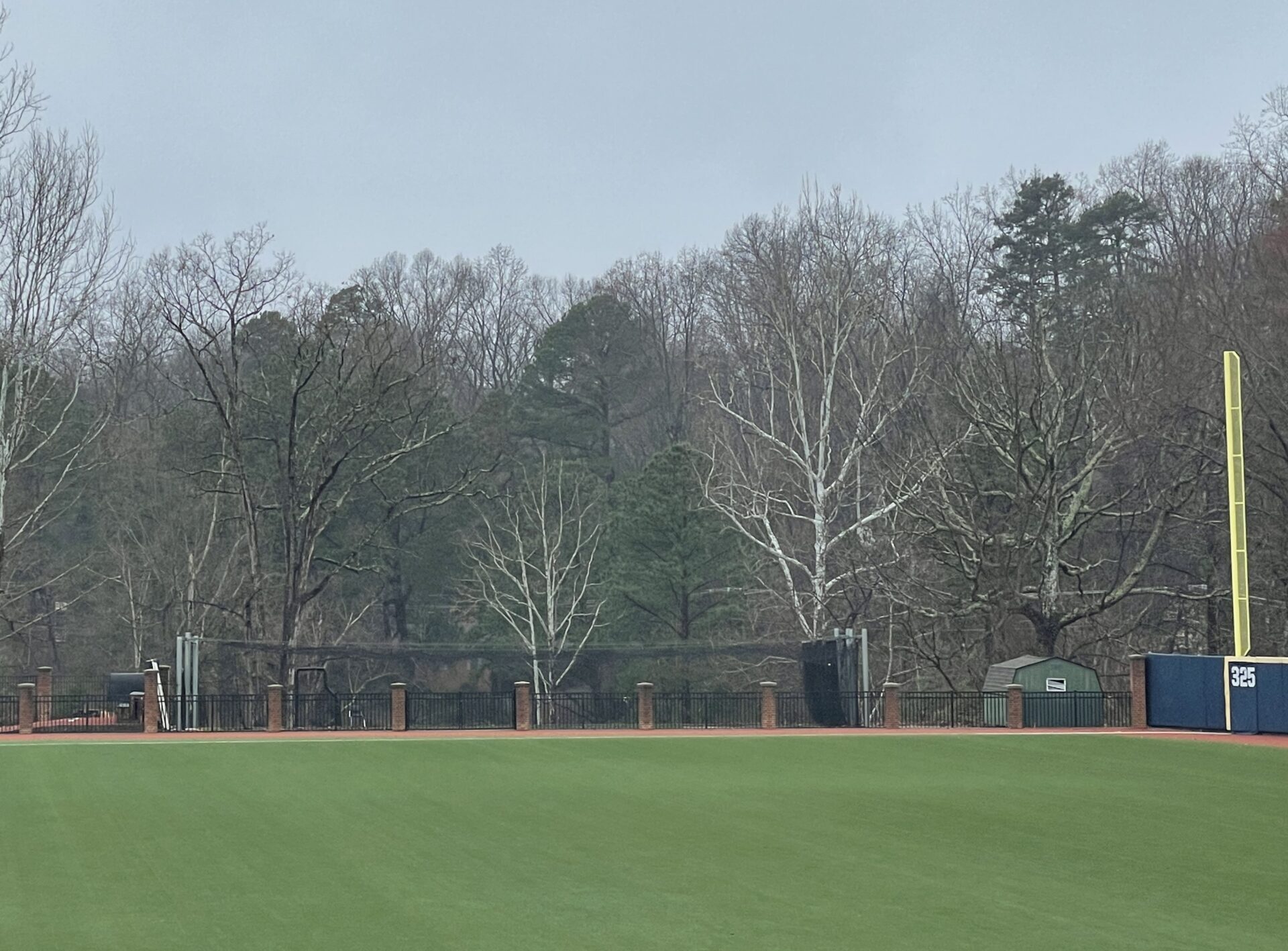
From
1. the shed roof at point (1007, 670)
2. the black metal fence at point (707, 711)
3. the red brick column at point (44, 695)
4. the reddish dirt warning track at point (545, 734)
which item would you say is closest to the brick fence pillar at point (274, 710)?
the reddish dirt warning track at point (545, 734)

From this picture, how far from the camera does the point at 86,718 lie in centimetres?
4278

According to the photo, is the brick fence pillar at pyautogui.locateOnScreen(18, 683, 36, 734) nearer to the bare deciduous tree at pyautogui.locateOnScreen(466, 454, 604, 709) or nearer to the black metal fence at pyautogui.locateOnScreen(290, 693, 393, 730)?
the black metal fence at pyautogui.locateOnScreen(290, 693, 393, 730)

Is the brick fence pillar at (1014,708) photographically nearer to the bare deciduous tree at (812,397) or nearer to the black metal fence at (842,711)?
the black metal fence at (842,711)

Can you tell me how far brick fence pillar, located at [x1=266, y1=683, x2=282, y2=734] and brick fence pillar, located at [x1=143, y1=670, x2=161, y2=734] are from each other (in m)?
2.93

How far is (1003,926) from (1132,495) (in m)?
43.9

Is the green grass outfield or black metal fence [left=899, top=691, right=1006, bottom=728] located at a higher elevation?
the green grass outfield

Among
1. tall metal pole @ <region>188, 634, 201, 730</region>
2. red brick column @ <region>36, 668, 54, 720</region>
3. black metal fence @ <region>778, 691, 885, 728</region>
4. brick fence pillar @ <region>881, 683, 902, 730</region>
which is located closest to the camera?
brick fence pillar @ <region>881, 683, 902, 730</region>

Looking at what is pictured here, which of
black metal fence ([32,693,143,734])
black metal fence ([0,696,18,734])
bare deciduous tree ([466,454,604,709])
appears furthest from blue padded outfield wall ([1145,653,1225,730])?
black metal fence ([0,696,18,734])

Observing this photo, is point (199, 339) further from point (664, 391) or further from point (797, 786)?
point (797, 786)

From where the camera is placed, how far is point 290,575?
55844 millimetres

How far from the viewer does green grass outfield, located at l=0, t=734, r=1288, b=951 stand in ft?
43.5

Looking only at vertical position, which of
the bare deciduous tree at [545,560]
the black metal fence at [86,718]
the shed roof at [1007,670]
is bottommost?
the black metal fence at [86,718]

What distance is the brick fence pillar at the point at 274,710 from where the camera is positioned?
40156mm

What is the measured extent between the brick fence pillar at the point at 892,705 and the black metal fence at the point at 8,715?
905 inches
